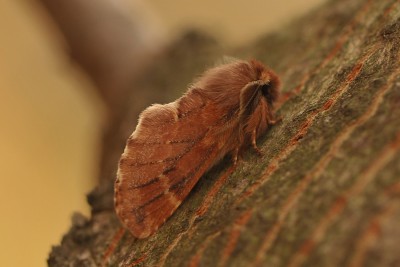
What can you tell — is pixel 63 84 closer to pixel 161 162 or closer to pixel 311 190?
pixel 161 162

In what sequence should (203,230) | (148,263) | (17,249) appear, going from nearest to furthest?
(203,230)
(148,263)
(17,249)

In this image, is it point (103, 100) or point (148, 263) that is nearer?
point (148, 263)

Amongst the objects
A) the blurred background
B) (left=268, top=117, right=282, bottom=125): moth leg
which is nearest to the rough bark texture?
(left=268, top=117, right=282, bottom=125): moth leg

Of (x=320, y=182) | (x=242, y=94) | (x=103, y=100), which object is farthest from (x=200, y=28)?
(x=320, y=182)

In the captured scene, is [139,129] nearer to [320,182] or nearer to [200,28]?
[320,182]

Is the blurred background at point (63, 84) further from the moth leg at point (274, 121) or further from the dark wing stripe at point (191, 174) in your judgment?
the moth leg at point (274, 121)

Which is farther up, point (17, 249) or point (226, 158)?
point (17, 249)

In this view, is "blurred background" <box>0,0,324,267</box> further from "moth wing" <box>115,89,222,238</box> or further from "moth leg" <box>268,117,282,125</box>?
"moth leg" <box>268,117,282,125</box>

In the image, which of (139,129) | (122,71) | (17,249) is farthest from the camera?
(17,249)
